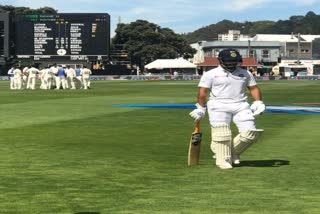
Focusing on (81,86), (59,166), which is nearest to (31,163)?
(59,166)

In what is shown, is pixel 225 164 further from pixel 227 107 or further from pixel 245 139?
pixel 227 107

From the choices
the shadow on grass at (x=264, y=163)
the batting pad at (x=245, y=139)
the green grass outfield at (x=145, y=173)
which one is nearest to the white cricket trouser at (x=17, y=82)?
the green grass outfield at (x=145, y=173)

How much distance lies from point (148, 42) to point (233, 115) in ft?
370

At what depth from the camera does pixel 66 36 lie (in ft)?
204

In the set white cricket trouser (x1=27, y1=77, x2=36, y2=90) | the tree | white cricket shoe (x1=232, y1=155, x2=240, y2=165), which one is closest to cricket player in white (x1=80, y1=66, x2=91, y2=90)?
white cricket trouser (x1=27, y1=77, x2=36, y2=90)

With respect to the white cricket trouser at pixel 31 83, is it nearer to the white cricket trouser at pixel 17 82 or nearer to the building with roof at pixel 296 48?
the white cricket trouser at pixel 17 82

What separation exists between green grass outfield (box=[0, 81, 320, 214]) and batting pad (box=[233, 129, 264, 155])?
0.93 ft

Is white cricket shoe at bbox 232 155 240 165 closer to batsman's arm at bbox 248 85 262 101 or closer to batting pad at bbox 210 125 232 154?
batting pad at bbox 210 125 232 154

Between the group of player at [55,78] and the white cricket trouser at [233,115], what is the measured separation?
3552 centimetres

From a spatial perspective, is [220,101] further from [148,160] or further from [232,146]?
[148,160]

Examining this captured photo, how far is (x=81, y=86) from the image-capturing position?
151 ft

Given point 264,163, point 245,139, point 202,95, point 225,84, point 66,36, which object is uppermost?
point 66,36

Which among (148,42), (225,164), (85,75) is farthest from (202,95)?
(148,42)

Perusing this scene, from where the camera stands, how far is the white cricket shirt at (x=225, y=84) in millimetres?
9094
